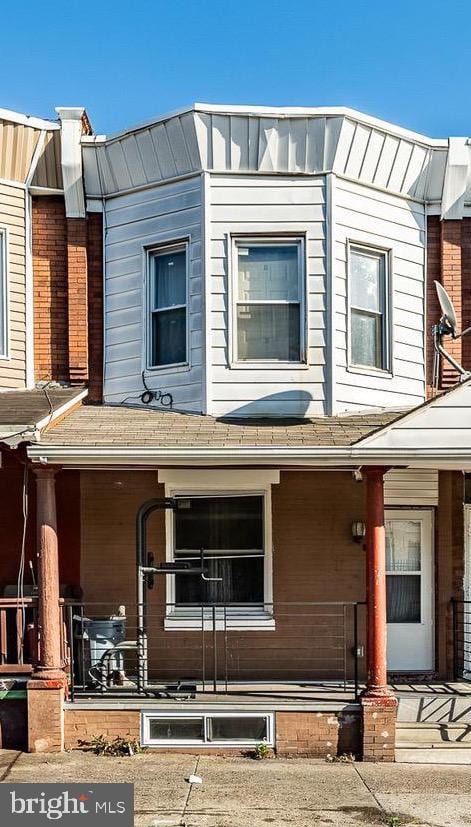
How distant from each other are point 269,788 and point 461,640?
3.74 meters

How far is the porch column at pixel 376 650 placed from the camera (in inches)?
337

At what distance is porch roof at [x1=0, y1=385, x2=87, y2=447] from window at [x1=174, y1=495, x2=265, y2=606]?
1.86m

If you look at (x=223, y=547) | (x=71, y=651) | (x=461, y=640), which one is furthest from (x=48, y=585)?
(x=461, y=640)

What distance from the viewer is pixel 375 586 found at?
8.85 meters

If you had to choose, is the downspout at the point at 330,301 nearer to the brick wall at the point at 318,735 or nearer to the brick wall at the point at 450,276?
the brick wall at the point at 450,276

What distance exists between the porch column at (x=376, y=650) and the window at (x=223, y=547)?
1850 mm

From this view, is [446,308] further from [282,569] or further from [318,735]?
[318,735]

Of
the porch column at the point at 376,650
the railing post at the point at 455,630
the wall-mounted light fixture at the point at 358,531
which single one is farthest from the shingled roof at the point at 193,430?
the railing post at the point at 455,630

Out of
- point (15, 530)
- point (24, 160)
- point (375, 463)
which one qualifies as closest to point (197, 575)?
point (15, 530)

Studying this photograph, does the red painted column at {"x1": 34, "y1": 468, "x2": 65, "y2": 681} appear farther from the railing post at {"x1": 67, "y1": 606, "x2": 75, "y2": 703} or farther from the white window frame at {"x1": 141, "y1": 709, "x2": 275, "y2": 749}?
the white window frame at {"x1": 141, "y1": 709, "x2": 275, "y2": 749}

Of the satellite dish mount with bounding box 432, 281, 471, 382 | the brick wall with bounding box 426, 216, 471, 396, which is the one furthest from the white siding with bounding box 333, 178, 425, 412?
the satellite dish mount with bounding box 432, 281, 471, 382

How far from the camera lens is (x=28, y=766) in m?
8.15

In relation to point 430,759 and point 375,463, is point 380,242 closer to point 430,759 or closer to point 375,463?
point 375,463

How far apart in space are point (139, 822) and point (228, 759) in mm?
1988
